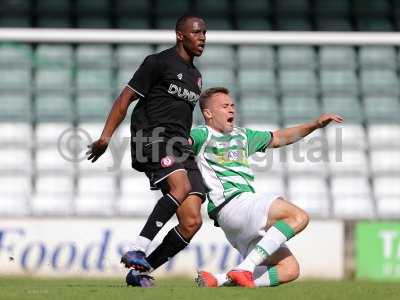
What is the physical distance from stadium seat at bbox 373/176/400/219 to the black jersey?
24.8ft

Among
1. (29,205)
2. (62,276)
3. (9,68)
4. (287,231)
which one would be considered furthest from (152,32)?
(287,231)

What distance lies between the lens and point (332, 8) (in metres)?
15.2

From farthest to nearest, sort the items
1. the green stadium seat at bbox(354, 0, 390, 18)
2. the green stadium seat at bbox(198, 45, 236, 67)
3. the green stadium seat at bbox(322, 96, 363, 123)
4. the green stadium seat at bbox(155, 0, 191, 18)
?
the green stadium seat at bbox(354, 0, 390, 18), the green stadium seat at bbox(155, 0, 191, 18), the green stadium seat at bbox(198, 45, 236, 67), the green stadium seat at bbox(322, 96, 363, 123)

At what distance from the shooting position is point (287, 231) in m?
5.18

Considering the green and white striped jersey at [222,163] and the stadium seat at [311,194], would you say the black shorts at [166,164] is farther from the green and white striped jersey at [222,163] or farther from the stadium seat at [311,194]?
the stadium seat at [311,194]

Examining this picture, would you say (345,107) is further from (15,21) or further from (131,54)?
(15,21)

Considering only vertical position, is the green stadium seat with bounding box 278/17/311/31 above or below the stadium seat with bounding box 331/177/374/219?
above

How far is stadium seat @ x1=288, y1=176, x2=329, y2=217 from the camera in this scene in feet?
41.0

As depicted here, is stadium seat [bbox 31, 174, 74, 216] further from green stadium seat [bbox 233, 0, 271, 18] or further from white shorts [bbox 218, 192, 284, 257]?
white shorts [bbox 218, 192, 284, 257]

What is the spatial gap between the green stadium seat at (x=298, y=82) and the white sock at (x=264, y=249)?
910cm

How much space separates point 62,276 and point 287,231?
5.89 m

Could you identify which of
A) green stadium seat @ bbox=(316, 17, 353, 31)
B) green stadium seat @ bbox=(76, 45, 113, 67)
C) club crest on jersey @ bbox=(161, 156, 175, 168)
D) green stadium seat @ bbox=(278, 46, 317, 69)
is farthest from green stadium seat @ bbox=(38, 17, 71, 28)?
club crest on jersey @ bbox=(161, 156, 175, 168)

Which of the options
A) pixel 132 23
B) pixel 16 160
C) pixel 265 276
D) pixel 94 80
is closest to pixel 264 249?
pixel 265 276

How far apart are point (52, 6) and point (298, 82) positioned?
415cm
